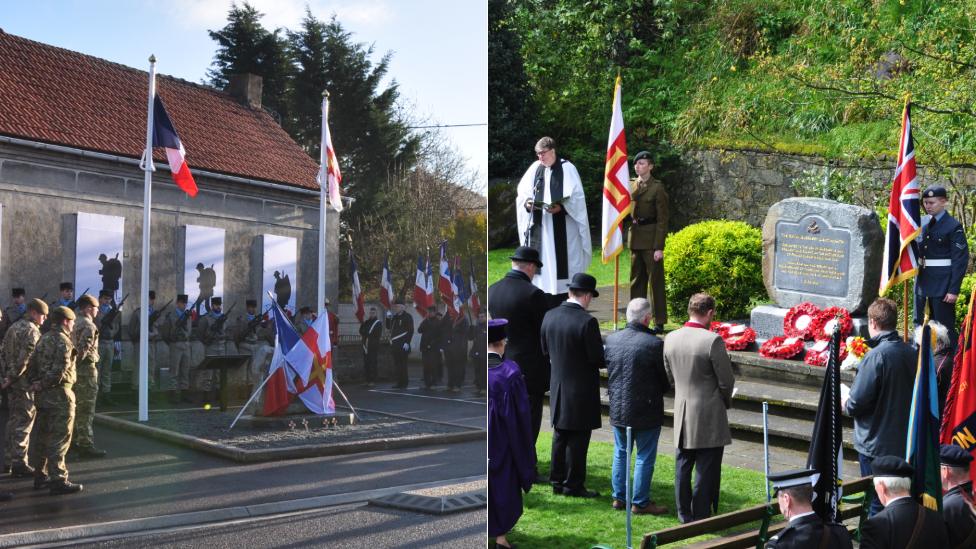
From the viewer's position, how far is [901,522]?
4.61m

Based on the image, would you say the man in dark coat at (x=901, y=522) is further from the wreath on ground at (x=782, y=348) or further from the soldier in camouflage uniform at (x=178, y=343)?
the wreath on ground at (x=782, y=348)

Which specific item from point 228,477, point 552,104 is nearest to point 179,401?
point 228,477

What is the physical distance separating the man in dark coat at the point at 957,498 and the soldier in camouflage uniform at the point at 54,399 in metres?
4.06

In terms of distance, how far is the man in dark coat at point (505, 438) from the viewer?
538 cm

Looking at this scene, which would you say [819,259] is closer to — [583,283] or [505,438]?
[583,283]

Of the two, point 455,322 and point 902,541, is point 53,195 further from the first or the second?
point 902,541

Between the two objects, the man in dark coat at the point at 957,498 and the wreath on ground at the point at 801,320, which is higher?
the wreath on ground at the point at 801,320

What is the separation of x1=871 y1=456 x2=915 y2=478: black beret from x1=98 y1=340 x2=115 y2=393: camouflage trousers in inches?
140

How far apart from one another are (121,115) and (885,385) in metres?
5.29

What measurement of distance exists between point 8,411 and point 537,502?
5220 millimetres

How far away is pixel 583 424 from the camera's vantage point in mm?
7219

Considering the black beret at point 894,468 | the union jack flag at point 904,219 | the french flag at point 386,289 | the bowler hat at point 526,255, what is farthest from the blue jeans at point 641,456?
the french flag at point 386,289

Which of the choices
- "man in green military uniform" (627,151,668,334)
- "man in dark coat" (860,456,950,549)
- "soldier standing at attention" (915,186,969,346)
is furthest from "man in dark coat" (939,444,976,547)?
"man in green military uniform" (627,151,668,334)

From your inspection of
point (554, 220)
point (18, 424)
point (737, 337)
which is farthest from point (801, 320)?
point (18, 424)
